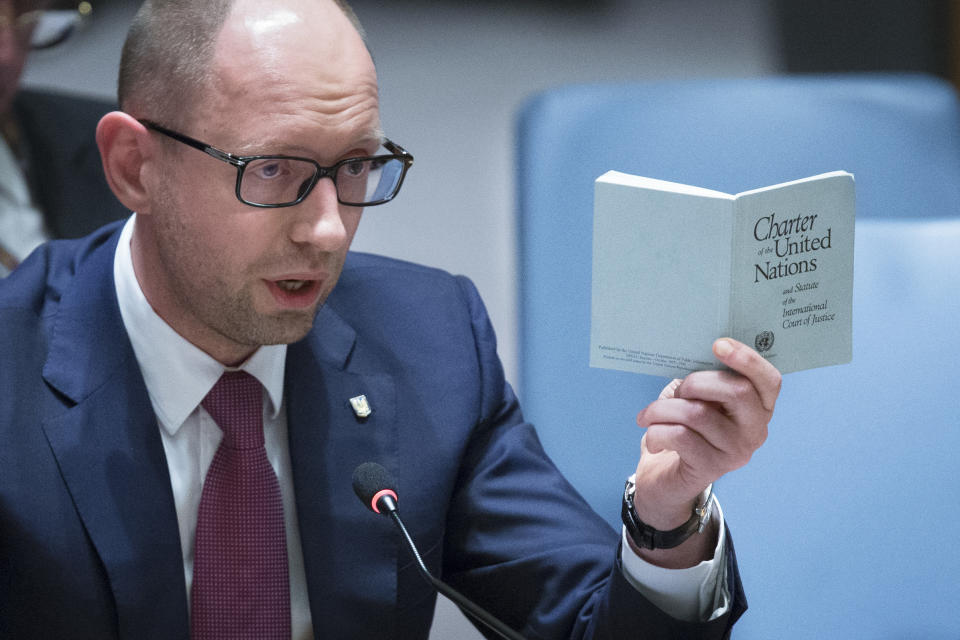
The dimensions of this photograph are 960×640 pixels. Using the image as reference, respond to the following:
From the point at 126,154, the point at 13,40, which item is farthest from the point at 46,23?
the point at 126,154

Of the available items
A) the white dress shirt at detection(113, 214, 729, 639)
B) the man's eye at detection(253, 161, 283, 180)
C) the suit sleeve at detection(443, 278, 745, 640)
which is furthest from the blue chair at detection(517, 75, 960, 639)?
the man's eye at detection(253, 161, 283, 180)

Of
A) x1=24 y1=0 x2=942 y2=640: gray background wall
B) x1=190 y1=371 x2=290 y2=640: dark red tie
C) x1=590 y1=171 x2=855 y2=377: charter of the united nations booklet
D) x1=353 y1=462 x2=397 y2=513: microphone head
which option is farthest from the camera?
x1=24 y1=0 x2=942 y2=640: gray background wall

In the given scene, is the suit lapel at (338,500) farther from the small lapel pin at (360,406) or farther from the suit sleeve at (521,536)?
the suit sleeve at (521,536)

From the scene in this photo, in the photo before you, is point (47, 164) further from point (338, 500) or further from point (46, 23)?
point (338, 500)

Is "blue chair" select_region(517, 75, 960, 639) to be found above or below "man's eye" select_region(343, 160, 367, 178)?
below

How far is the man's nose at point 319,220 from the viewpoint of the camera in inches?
44.4

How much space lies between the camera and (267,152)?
3.65ft

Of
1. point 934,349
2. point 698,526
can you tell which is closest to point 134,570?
point 698,526

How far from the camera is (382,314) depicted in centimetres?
139

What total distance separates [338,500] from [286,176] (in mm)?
359

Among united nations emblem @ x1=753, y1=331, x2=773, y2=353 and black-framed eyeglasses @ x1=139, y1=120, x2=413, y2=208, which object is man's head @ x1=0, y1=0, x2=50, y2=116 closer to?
black-framed eyeglasses @ x1=139, y1=120, x2=413, y2=208

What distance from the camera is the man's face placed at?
3.67 ft

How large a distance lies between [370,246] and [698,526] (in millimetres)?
1399

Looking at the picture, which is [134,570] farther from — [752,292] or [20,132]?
[20,132]
